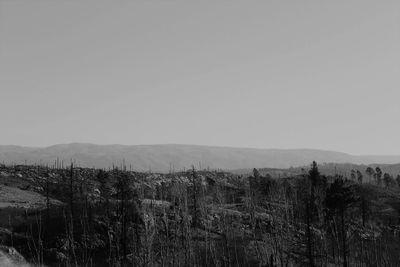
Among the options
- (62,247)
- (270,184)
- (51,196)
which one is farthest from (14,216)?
(270,184)

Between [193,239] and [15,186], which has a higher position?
[15,186]

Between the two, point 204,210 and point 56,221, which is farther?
point 204,210

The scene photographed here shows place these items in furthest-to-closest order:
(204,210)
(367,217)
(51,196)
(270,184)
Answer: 1. (270,184)
2. (367,217)
3. (51,196)
4. (204,210)

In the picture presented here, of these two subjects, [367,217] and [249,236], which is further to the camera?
[367,217]

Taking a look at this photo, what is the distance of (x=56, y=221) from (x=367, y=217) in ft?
290

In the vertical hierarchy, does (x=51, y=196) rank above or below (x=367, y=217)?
above

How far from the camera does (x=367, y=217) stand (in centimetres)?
12069

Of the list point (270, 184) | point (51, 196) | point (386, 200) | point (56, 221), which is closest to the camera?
point (56, 221)

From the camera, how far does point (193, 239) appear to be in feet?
251

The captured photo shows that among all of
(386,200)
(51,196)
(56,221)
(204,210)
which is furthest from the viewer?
(386,200)

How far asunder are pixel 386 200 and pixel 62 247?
13232cm

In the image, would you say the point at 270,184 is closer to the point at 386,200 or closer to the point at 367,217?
the point at 367,217

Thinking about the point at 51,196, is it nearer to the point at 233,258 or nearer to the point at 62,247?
the point at 62,247

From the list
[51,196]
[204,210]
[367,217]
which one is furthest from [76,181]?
[367,217]
